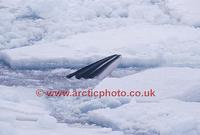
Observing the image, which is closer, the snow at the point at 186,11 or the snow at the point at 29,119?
the snow at the point at 29,119

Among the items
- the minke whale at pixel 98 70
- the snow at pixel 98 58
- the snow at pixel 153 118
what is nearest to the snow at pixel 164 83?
the snow at pixel 98 58

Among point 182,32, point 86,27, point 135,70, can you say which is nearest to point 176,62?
point 135,70

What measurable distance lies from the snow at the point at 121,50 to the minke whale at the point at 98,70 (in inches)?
9.9

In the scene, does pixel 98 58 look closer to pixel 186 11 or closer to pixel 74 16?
pixel 74 16

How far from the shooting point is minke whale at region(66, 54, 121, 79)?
5.89 m

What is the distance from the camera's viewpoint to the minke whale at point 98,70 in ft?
19.3

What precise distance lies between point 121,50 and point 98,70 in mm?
859

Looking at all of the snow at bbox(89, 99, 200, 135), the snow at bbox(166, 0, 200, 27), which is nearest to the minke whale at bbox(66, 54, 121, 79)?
the snow at bbox(89, 99, 200, 135)

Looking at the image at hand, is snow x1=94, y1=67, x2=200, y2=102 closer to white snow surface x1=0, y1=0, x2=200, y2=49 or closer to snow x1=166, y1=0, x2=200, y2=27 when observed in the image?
white snow surface x1=0, y1=0, x2=200, y2=49

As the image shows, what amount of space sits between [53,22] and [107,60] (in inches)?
83.1

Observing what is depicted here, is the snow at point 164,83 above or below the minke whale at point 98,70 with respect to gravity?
above

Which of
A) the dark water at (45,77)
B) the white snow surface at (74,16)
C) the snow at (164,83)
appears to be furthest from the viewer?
the white snow surface at (74,16)

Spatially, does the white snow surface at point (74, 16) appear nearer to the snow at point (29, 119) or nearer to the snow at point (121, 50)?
the snow at point (121, 50)

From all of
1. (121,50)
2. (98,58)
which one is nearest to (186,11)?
(121,50)
